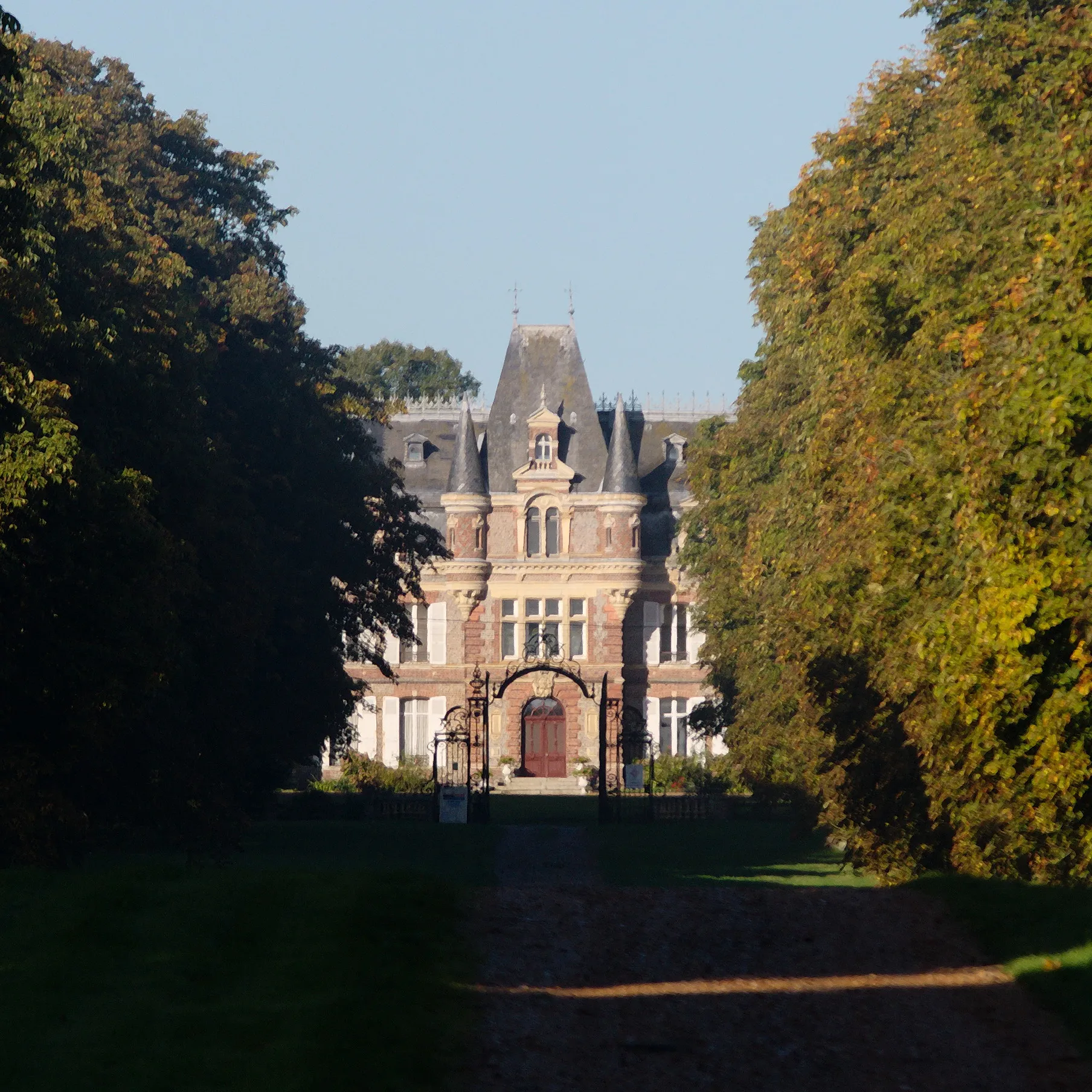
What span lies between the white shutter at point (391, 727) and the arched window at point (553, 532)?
8243mm

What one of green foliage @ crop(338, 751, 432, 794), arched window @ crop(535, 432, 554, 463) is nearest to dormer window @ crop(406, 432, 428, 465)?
arched window @ crop(535, 432, 554, 463)

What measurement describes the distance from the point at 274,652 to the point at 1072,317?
58.6 feet

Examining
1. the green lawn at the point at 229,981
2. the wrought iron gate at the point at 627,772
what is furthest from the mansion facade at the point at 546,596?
the green lawn at the point at 229,981

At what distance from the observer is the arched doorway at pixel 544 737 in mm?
63719

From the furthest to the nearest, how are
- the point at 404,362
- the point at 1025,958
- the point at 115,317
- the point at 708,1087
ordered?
1. the point at 404,362
2. the point at 115,317
3. the point at 1025,958
4. the point at 708,1087

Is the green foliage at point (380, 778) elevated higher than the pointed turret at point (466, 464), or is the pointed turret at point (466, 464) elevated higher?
the pointed turret at point (466, 464)

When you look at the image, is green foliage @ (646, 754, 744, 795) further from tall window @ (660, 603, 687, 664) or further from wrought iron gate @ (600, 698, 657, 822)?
tall window @ (660, 603, 687, 664)

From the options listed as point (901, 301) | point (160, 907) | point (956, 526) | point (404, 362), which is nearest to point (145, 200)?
point (901, 301)

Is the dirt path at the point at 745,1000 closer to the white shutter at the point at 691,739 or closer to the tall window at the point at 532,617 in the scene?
the white shutter at the point at 691,739

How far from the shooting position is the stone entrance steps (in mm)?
58812

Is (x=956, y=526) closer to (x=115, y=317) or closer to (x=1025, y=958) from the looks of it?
(x=1025, y=958)

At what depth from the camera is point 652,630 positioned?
214ft

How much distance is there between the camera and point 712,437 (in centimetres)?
4525

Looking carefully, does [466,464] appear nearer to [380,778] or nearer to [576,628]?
[576,628]
